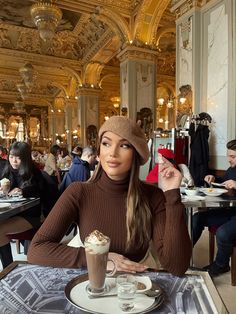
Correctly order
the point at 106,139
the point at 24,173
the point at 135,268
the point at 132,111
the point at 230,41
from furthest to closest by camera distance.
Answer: the point at 132,111 → the point at 230,41 → the point at 24,173 → the point at 106,139 → the point at 135,268

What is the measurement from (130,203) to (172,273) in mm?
387

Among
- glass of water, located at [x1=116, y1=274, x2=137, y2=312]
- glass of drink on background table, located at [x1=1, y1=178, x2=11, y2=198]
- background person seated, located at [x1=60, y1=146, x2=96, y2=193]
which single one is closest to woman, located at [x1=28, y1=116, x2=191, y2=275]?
glass of water, located at [x1=116, y1=274, x2=137, y2=312]

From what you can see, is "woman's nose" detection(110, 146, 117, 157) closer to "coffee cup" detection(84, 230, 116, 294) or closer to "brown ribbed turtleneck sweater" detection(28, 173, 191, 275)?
"brown ribbed turtleneck sweater" detection(28, 173, 191, 275)

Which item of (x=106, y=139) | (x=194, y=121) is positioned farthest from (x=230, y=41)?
(x=106, y=139)

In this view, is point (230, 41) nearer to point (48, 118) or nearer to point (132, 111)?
point (132, 111)

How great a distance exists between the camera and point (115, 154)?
1400 mm

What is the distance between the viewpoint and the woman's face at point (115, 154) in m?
1.40

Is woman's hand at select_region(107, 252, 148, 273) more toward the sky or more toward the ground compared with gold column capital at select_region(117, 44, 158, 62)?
more toward the ground

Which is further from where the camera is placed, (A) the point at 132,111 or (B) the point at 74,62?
(B) the point at 74,62

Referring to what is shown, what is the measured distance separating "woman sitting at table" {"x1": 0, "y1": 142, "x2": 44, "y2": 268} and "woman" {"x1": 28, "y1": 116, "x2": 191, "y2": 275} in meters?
1.88

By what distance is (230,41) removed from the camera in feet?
17.8

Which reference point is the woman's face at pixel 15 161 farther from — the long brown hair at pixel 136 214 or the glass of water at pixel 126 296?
the glass of water at pixel 126 296

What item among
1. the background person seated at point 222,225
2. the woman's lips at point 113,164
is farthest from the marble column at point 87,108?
the woman's lips at point 113,164

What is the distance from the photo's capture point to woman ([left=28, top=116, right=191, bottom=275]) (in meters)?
1.34
